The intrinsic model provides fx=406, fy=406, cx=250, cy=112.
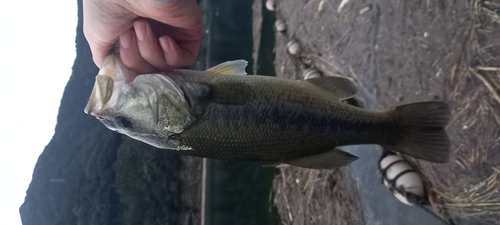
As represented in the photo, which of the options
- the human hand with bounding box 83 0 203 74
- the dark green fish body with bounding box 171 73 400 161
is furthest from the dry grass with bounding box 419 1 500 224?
the human hand with bounding box 83 0 203 74

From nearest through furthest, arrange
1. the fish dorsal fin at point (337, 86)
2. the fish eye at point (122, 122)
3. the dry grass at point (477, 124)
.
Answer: the fish eye at point (122, 122) < the fish dorsal fin at point (337, 86) < the dry grass at point (477, 124)

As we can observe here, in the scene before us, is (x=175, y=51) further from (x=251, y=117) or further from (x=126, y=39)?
(x=251, y=117)

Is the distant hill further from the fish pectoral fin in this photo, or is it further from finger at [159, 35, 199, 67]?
the fish pectoral fin

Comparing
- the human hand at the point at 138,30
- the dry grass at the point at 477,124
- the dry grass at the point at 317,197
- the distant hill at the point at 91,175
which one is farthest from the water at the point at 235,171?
the human hand at the point at 138,30

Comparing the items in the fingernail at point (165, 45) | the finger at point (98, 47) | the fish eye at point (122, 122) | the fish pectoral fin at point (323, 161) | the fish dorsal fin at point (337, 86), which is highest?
the finger at point (98, 47)

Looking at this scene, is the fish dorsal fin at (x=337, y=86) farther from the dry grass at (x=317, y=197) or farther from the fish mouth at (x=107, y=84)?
the dry grass at (x=317, y=197)

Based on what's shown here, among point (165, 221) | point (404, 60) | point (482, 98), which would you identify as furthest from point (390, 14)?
point (165, 221)

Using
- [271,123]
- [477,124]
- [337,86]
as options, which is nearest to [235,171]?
[477,124]
